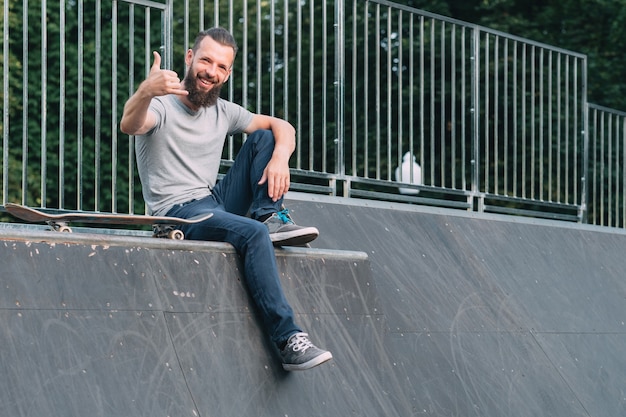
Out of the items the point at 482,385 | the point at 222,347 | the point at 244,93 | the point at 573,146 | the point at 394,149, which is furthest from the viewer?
the point at 573,146

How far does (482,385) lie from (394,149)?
389cm

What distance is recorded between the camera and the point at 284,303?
4.77 meters

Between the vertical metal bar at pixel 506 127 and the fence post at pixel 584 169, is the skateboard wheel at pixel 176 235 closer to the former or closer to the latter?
the vertical metal bar at pixel 506 127

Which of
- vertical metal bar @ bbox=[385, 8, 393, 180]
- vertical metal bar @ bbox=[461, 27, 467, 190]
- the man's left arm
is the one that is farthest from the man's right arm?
vertical metal bar @ bbox=[461, 27, 467, 190]

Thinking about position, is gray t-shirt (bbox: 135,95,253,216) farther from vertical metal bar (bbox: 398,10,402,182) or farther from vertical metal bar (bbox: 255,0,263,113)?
vertical metal bar (bbox: 398,10,402,182)

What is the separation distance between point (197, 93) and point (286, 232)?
779mm

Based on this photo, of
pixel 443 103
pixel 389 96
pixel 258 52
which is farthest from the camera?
pixel 443 103

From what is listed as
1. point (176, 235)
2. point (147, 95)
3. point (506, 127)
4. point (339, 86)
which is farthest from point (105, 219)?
point (506, 127)

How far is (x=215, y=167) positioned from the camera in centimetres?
536

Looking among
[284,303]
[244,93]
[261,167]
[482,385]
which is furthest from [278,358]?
[244,93]

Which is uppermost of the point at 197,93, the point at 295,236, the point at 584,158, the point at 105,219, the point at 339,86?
the point at 339,86

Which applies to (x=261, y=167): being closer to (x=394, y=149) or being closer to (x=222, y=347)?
(x=222, y=347)

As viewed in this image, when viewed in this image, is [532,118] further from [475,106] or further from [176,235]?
[176,235]

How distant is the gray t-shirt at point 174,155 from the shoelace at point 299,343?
912 mm
